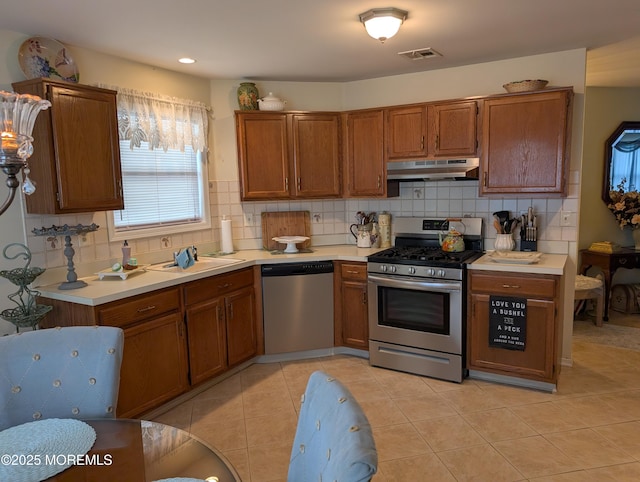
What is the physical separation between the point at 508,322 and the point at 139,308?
249cm

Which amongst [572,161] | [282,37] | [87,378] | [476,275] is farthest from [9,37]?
[572,161]

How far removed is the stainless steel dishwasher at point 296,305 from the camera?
3.77 meters

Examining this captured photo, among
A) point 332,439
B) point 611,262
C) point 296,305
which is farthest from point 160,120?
point 611,262

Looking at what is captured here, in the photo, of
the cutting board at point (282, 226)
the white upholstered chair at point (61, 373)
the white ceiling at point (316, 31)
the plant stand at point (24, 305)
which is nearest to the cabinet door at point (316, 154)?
the cutting board at point (282, 226)

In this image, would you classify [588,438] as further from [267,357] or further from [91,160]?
[91,160]

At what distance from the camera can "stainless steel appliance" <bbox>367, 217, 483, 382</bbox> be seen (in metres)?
3.37

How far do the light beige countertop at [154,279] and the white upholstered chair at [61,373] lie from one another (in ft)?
2.85

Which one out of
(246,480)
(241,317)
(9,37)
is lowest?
(246,480)

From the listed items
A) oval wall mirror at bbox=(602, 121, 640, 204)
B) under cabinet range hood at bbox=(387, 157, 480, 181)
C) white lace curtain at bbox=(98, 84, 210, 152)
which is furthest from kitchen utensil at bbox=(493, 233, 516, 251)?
white lace curtain at bbox=(98, 84, 210, 152)

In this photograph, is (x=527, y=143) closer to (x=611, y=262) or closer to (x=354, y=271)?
(x=354, y=271)

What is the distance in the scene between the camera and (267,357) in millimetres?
3891

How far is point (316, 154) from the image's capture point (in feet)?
13.3

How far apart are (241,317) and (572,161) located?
283 centimetres

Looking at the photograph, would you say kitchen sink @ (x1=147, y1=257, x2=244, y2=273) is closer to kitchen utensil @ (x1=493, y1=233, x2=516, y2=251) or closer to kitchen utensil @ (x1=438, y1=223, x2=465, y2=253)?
kitchen utensil @ (x1=438, y1=223, x2=465, y2=253)
